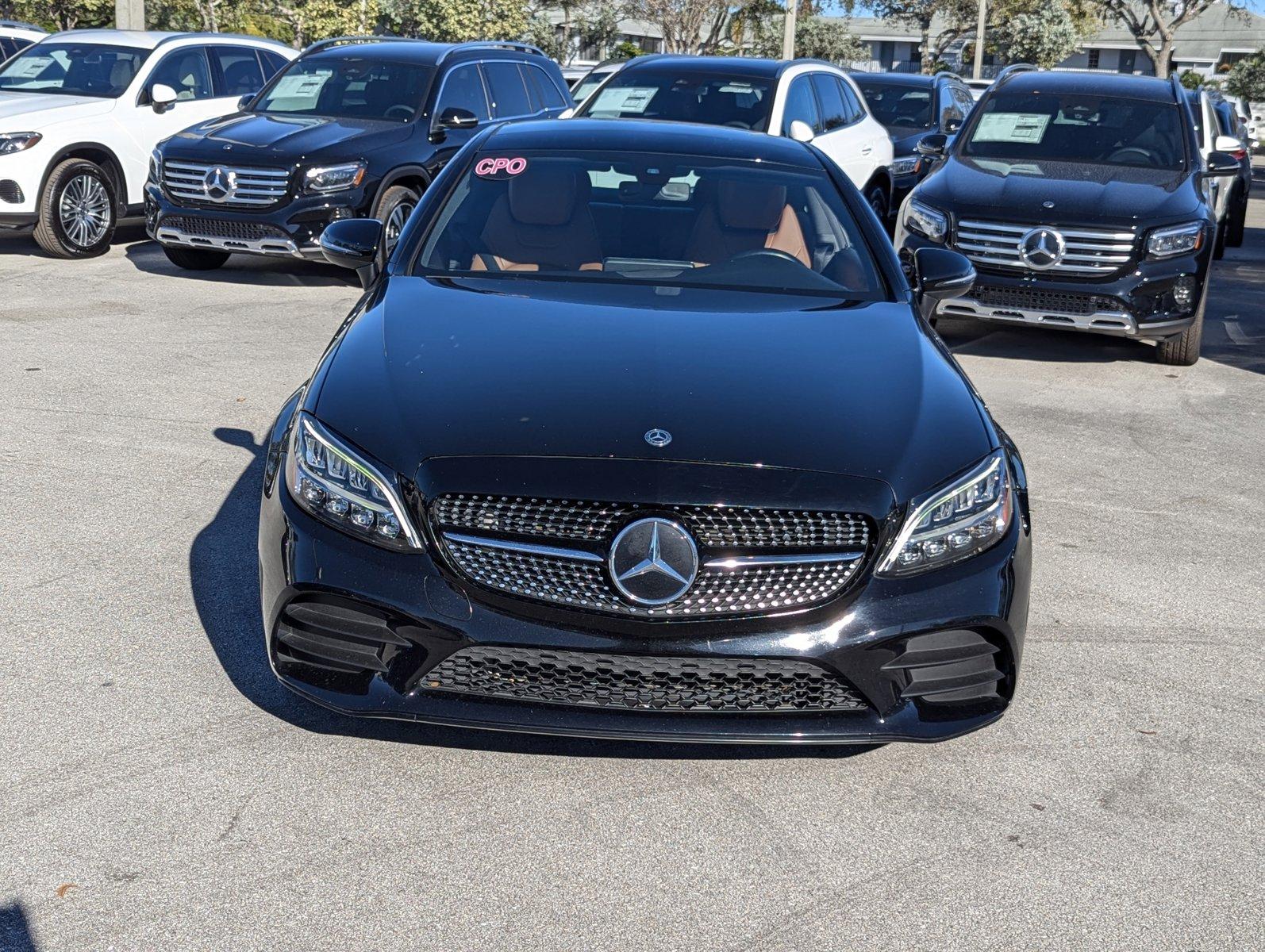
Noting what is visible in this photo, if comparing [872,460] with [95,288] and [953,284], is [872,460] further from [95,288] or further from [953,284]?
[95,288]

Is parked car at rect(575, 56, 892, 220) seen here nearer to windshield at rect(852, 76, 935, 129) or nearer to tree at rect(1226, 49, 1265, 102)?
windshield at rect(852, 76, 935, 129)

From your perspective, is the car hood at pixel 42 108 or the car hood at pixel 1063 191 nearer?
the car hood at pixel 1063 191

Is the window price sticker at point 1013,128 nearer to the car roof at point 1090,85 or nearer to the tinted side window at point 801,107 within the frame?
the car roof at point 1090,85

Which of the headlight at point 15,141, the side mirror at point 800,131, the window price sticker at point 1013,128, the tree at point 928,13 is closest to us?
the window price sticker at point 1013,128

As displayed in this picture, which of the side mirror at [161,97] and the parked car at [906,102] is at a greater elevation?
the side mirror at [161,97]

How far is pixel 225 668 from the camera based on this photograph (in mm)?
4398

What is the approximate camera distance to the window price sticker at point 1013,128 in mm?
10844

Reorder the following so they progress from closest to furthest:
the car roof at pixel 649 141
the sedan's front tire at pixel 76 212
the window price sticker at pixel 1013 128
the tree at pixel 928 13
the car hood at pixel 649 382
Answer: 1. the car hood at pixel 649 382
2. the car roof at pixel 649 141
3. the window price sticker at pixel 1013 128
4. the sedan's front tire at pixel 76 212
5. the tree at pixel 928 13

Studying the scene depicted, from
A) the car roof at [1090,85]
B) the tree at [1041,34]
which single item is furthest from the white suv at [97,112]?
the tree at [1041,34]

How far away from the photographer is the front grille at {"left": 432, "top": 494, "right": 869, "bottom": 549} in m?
3.51

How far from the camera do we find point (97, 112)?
1284 centimetres

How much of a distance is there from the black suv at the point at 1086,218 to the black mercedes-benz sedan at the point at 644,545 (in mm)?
5472

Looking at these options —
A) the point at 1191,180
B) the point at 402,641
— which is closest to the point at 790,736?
the point at 402,641

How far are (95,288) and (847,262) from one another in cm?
759
